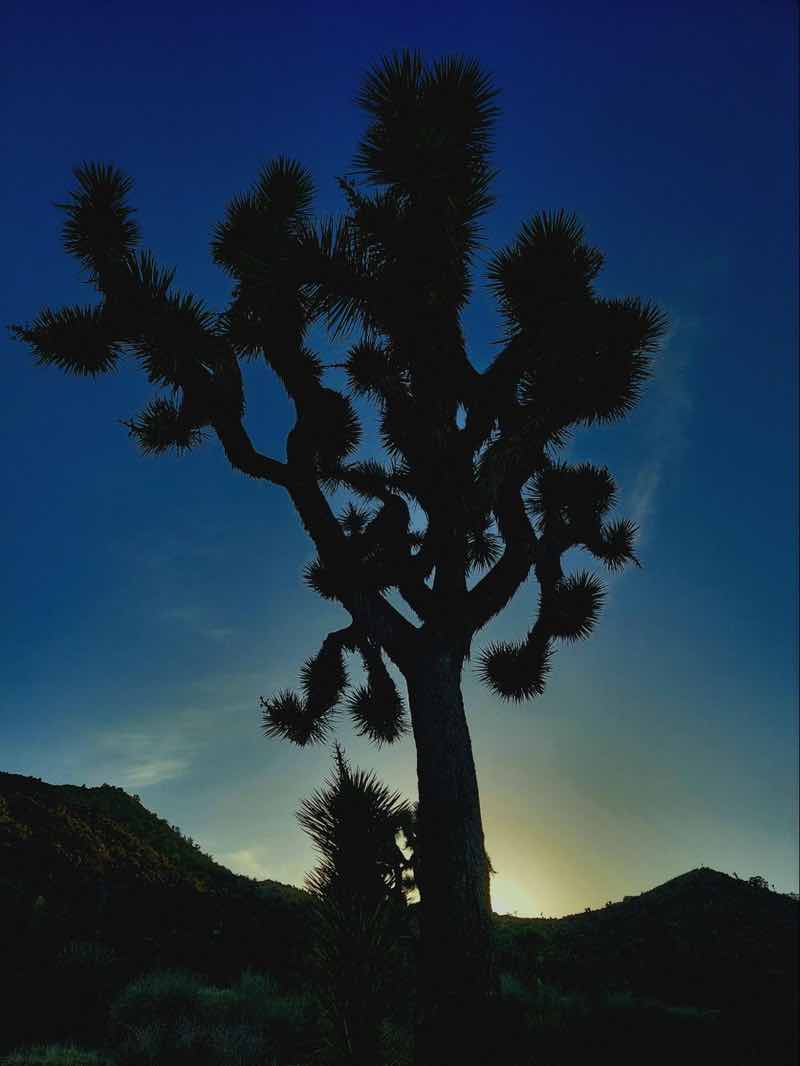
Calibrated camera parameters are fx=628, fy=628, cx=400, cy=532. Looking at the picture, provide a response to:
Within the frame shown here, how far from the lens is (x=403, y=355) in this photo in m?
6.64

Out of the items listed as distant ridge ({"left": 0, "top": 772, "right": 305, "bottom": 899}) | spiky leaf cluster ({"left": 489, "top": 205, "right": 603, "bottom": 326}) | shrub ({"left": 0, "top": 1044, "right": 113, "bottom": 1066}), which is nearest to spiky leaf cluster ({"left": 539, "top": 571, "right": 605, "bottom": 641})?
spiky leaf cluster ({"left": 489, "top": 205, "right": 603, "bottom": 326})

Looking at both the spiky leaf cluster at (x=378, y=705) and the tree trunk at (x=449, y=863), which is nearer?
the tree trunk at (x=449, y=863)

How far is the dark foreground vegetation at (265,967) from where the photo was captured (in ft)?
19.7

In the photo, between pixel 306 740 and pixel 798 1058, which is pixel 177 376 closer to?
pixel 306 740

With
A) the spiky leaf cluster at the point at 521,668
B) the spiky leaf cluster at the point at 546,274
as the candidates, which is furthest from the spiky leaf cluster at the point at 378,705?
the spiky leaf cluster at the point at 546,274

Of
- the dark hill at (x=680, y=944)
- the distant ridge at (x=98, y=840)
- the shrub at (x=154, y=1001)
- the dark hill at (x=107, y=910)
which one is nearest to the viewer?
the shrub at (x=154, y=1001)

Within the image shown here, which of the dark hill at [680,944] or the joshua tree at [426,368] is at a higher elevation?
the joshua tree at [426,368]

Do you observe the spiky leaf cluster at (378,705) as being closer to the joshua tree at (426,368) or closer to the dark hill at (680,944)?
the joshua tree at (426,368)

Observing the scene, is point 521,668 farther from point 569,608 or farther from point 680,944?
point 680,944

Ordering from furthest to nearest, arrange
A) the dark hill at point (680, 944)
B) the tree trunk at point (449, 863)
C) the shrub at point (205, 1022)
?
the dark hill at point (680, 944), the shrub at point (205, 1022), the tree trunk at point (449, 863)

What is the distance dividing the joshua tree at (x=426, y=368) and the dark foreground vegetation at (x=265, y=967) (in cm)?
251

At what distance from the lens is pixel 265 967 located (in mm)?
10727

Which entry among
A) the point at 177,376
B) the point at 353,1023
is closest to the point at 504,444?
the point at 177,376

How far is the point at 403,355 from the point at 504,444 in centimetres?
144
